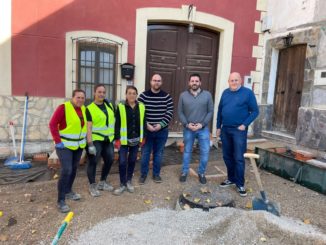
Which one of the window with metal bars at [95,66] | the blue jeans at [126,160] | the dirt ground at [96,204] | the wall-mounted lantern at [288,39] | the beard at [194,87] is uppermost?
the wall-mounted lantern at [288,39]

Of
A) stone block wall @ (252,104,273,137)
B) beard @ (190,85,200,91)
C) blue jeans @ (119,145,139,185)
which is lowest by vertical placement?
blue jeans @ (119,145,139,185)

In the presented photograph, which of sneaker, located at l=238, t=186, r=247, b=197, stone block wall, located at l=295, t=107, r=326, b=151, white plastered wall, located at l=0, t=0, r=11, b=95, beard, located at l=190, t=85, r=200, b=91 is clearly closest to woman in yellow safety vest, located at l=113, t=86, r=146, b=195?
beard, located at l=190, t=85, r=200, b=91

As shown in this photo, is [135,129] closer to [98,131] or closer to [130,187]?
[98,131]

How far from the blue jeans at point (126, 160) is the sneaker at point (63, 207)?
0.86 meters

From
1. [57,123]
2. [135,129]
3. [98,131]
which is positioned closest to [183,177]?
[135,129]

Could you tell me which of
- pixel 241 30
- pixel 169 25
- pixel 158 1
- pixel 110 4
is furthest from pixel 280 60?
pixel 110 4

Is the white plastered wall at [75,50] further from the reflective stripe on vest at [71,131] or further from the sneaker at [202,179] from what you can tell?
the sneaker at [202,179]

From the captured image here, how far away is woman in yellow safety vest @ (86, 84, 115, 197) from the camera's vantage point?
362 centimetres

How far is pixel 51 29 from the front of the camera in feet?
18.3

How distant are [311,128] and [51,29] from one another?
569cm

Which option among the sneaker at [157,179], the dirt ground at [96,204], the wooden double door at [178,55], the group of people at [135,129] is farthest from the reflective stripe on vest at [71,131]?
the wooden double door at [178,55]

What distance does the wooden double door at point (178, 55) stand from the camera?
6.64 meters

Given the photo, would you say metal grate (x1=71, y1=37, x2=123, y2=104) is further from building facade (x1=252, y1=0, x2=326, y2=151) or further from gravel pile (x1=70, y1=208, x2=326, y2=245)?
building facade (x1=252, y1=0, x2=326, y2=151)

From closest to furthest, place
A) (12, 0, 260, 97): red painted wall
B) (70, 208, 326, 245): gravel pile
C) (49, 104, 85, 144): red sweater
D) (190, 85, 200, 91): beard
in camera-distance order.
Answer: (70, 208, 326, 245): gravel pile, (49, 104, 85, 144): red sweater, (190, 85, 200, 91): beard, (12, 0, 260, 97): red painted wall
